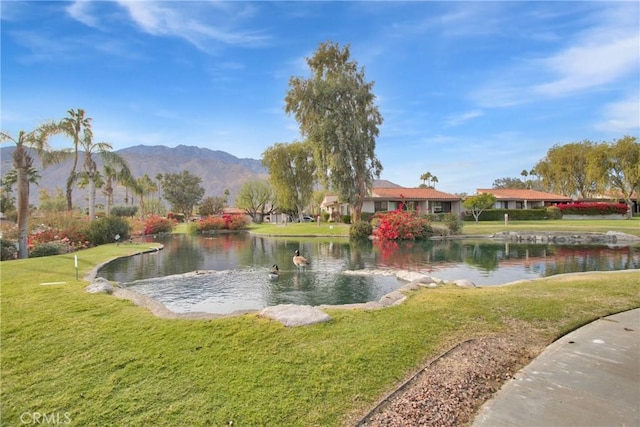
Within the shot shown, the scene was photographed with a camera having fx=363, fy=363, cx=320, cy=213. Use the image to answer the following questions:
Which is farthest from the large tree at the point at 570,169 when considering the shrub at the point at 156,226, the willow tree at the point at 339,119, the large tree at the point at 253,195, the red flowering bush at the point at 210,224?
the shrub at the point at 156,226

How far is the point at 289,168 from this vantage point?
160ft

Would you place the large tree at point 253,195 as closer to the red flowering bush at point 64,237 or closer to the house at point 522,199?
the house at point 522,199

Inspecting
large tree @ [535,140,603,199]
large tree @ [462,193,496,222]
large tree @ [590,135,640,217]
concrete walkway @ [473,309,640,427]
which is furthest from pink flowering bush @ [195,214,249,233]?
large tree @ [535,140,603,199]

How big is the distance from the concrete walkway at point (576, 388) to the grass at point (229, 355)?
0.62 m

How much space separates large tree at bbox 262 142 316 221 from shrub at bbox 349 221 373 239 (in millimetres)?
Answer: 17793

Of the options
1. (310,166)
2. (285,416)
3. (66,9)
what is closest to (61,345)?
(285,416)

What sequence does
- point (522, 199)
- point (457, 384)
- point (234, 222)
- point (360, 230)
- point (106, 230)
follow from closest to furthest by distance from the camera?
point (457, 384), point (106, 230), point (360, 230), point (234, 222), point (522, 199)

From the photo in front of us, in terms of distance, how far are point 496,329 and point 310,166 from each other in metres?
44.7

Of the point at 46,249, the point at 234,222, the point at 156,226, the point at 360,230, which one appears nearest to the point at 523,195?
the point at 360,230

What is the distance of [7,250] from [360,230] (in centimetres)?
2374

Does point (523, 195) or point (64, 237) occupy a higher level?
A: point (523, 195)

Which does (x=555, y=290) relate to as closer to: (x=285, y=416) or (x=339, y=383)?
(x=339, y=383)

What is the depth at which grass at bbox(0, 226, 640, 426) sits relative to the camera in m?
3.21
